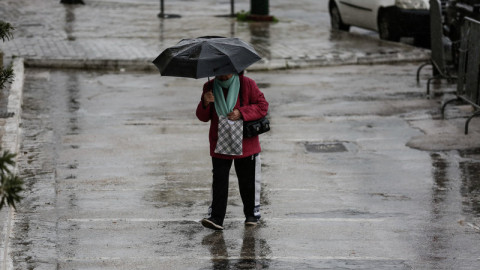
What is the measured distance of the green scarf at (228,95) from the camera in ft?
26.9

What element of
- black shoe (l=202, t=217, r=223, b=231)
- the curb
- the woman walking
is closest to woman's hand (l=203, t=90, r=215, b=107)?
the woman walking

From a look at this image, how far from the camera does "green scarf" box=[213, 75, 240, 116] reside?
8203 millimetres

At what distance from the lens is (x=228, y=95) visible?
8203 mm

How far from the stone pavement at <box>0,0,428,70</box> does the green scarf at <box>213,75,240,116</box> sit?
924 cm

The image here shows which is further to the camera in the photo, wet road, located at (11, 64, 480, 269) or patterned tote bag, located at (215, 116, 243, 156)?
patterned tote bag, located at (215, 116, 243, 156)

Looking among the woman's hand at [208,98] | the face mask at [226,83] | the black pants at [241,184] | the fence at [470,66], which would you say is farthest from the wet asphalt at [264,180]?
the face mask at [226,83]

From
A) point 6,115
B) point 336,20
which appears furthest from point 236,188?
point 336,20

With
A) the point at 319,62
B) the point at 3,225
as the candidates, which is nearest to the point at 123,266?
the point at 3,225

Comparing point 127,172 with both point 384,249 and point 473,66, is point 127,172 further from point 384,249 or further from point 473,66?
point 473,66

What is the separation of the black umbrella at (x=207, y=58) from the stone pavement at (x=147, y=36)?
930cm

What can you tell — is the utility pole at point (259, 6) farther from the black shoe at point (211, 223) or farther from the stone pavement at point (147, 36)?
the black shoe at point (211, 223)

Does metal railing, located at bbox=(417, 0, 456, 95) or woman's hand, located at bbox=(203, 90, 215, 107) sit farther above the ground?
woman's hand, located at bbox=(203, 90, 215, 107)

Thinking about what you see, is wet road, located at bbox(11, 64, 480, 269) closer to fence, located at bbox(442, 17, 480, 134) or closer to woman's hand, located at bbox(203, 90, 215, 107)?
fence, located at bbox(442, 17, 480, 134)

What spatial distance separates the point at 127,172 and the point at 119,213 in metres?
1.62
